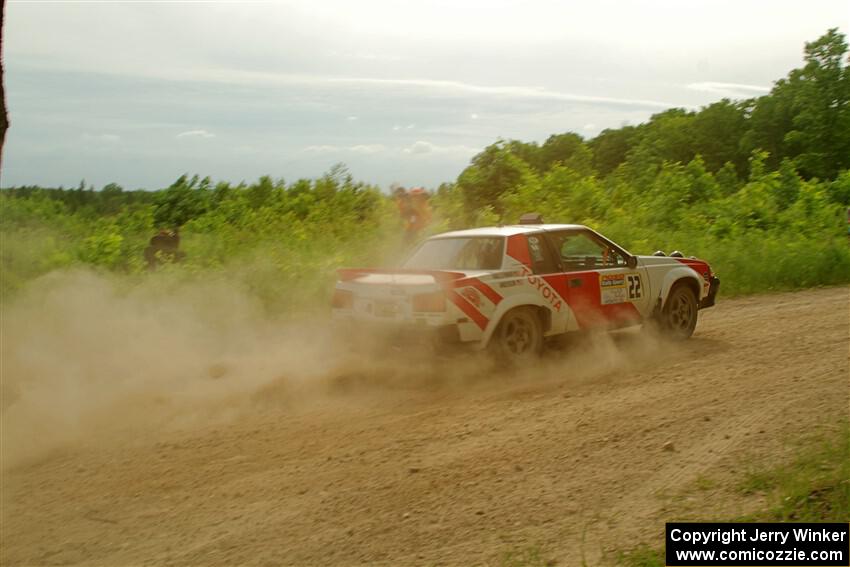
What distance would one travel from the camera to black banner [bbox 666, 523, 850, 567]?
3.96 metres

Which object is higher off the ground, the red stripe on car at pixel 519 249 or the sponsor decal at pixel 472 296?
the red stripe on car at pixel 519 249

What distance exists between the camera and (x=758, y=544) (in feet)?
13.4

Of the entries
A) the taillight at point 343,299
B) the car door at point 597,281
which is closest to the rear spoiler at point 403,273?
the taillight at point 343,299

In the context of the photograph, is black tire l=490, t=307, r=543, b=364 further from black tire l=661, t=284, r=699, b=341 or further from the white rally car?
black tire l=661, t=284, r=699, b=341

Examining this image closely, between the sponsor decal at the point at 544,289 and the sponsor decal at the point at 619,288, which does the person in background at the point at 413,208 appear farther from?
the sponsor decal at the point at 544,289

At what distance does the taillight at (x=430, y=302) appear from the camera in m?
7.62

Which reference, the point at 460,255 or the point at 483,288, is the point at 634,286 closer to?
the point at 460,255

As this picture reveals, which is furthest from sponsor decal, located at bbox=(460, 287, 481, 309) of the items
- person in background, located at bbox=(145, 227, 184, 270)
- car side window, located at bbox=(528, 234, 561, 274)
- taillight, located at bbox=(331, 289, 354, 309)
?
person in background, located at bbox=(145, 227, 184, 270)

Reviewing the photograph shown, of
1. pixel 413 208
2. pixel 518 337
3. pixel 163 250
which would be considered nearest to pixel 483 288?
pixel 518 337

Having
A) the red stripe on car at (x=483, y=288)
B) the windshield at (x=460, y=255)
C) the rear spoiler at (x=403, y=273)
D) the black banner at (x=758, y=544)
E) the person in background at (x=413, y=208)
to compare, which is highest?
the person in background at (x=413, y=208)

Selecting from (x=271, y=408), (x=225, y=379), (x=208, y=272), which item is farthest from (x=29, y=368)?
(x=208, y=272)

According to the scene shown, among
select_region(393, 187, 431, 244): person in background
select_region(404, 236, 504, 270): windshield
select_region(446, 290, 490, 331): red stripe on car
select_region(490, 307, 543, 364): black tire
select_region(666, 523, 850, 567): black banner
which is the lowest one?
select_region(666, 523, 850, 567): black banner

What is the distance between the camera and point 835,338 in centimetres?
913

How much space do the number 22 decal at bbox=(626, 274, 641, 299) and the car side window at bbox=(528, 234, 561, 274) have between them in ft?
3.50
